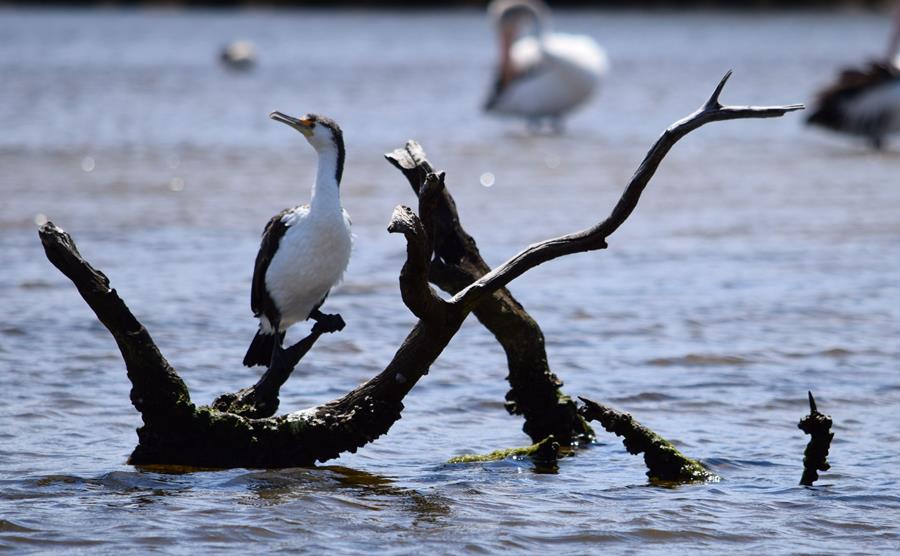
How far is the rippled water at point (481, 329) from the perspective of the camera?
5.46 m

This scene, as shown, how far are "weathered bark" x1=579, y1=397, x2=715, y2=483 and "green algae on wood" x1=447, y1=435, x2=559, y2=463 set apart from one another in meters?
0.31

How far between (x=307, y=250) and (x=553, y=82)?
13.5 metres

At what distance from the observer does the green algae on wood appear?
618 centimetres

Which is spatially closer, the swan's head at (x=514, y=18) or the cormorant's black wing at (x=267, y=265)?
the cormorant's black wing at (x=267, y=265)

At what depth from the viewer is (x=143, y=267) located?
10516mm

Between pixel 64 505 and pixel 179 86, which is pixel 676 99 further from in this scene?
pixel 64 505

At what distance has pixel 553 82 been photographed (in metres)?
19.4

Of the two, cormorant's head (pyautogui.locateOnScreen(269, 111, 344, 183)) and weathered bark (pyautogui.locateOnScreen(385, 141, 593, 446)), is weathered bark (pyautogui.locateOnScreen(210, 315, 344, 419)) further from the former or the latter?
cormorant's head (pyautogui.locateOnScreen(269, 111, 344, 183))

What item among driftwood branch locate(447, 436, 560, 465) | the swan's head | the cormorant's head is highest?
the swan's head

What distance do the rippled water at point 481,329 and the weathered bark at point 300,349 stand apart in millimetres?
117

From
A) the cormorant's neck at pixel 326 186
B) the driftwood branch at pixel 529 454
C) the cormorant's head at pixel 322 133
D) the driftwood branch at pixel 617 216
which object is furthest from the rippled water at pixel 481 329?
the cormorant's head at pixel 322 133

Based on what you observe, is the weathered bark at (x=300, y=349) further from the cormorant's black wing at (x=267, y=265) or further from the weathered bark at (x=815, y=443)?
the weathered bark at (x=815, y=443)

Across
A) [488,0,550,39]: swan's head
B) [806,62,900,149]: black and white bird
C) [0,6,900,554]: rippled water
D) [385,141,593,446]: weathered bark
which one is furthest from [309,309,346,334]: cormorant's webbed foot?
[488,0,550,39]: swan's head

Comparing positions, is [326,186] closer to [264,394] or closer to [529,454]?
[264,394]
